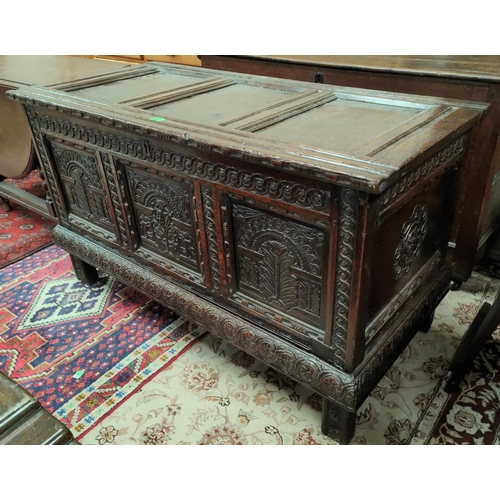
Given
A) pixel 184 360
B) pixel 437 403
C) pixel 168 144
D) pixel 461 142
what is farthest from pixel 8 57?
pixel 437 403

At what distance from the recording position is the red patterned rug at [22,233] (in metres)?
2.63

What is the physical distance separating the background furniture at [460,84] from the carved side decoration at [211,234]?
997 millimetres

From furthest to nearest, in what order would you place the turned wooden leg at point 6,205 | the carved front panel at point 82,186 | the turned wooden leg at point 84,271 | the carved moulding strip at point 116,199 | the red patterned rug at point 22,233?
the turned wooden leg at point 6,205
the red patterned rug at point 22,233
the turned wooden leg at point 84,271
the carved front panel at point 82,186
the carved moulding strip at point 116,199

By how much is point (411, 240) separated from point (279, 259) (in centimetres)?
41

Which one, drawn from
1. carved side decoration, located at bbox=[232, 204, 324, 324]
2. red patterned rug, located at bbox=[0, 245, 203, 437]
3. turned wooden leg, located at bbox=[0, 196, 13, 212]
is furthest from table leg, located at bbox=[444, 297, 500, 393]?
turned wooden leg, located at bbox=[0, 196, 13, 212]

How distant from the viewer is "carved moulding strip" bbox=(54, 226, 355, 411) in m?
1.36

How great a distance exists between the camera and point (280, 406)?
162 centimetres

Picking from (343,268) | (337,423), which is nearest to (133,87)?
(343,268)

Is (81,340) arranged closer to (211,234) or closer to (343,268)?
(211,234)

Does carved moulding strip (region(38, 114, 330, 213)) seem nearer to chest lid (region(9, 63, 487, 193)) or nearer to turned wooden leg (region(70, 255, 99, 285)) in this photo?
chest lid (region(9, 63, 487, 193))

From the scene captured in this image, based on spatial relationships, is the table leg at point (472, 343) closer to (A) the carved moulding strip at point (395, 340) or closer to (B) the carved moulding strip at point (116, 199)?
(A) the carved moulding strip at point (395, 340)

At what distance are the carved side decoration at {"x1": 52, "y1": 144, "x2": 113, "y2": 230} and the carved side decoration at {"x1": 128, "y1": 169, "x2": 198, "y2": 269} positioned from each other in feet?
0.72

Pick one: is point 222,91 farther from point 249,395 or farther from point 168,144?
point 249,395

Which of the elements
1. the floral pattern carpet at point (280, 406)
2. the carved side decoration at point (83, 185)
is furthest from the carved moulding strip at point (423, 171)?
the carved side decoration at point (83, 185)
